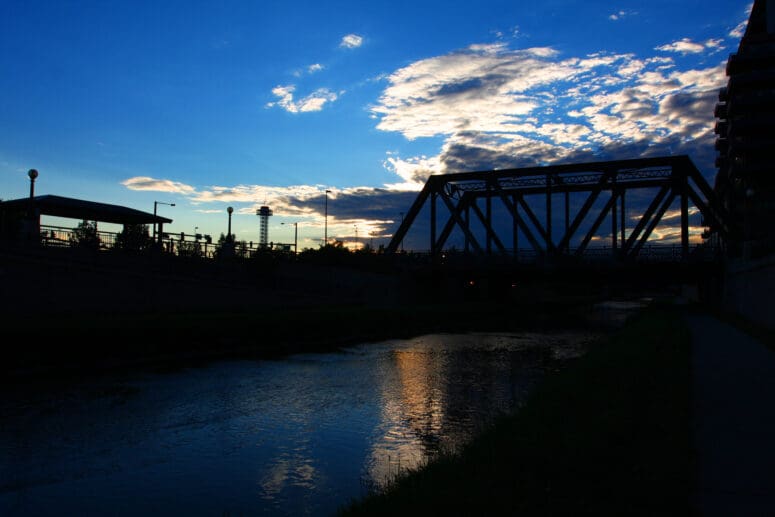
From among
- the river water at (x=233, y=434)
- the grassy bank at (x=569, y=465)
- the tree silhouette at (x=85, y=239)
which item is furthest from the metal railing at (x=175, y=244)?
the grassy bank at (x=569, y=465)

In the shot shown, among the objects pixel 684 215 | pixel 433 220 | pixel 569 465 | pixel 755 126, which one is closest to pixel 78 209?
pixel 569 465

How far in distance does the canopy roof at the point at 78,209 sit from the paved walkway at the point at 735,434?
106 ft

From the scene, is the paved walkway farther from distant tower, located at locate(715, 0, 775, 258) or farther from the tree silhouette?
distant tower, located at locate(715, 0, 775, 258)

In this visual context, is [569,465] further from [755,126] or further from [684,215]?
[755,126]

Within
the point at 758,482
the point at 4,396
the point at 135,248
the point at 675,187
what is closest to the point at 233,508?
the point at 758,482

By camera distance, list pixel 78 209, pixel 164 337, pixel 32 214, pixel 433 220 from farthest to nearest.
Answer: pixel 433 220 → pixel 78 209 → pixel 32 214 → pixel 164 337

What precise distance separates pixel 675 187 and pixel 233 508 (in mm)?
59250

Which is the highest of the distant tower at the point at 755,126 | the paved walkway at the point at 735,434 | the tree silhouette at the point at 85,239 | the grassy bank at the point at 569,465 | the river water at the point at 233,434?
the distant tower at the point at 755,126

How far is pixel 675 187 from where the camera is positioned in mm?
58812

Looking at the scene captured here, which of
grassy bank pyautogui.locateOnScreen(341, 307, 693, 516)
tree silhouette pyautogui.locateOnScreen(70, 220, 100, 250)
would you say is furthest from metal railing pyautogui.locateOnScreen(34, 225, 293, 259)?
grassy bank pyautogui.locateOnScreen(341, 307, 693, 516)

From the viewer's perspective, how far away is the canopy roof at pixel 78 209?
3497 cm

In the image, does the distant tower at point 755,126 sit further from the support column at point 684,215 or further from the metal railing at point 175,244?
the metal railing at point 175,244

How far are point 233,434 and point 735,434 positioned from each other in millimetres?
8376

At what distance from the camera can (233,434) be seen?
11.7 metres
